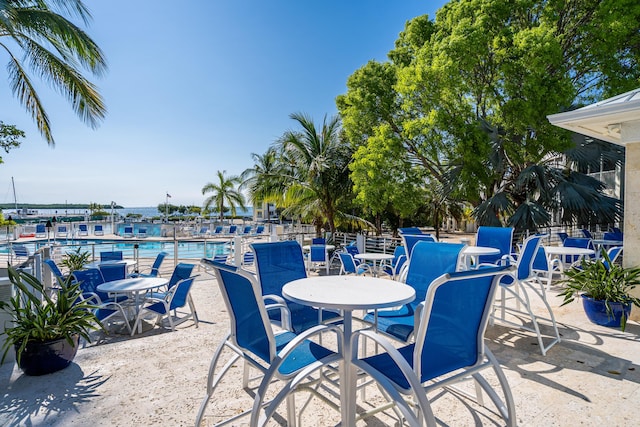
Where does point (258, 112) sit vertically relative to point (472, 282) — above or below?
above

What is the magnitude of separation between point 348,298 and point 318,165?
965cm

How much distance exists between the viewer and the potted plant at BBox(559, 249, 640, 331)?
3795 millimetres

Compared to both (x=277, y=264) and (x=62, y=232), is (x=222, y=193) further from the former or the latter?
(x=277, y=264)

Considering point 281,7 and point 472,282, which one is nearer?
point 472,282

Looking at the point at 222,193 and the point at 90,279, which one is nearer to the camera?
the point at 90,279

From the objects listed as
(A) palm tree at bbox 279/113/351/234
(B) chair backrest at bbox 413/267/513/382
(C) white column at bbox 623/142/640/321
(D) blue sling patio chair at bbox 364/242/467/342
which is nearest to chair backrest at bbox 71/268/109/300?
(D) blue sling patio chair at bbox 364/242/467/342

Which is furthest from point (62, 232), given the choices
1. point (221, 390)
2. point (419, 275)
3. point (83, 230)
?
point (419, 275)

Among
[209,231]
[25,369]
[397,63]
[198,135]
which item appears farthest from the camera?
[209,231]

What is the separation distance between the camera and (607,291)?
12.7 feet

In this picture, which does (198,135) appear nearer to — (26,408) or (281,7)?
(281,7)

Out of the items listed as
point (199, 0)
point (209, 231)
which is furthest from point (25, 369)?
point (209, 231)

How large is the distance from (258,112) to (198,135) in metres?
3.37

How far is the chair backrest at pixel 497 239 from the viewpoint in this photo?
4695 millimetres

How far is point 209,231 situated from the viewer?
19312 millimetres
